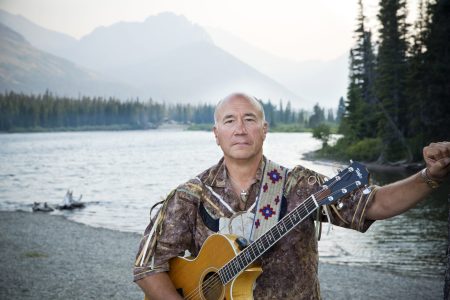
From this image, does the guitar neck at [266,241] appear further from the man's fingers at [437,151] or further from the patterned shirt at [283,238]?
the man's fingers at [437,151]

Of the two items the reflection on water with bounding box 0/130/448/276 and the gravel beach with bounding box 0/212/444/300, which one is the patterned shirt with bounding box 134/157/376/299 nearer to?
the reflection on water with bounding box 0/130/448/276

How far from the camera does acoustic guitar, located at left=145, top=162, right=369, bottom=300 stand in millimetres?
2781

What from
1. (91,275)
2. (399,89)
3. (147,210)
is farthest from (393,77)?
(91,275)

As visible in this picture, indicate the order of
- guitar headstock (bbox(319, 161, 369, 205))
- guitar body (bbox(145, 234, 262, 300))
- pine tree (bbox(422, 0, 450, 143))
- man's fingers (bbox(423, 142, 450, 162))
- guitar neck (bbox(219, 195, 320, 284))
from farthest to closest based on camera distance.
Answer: pine tree (bbox(422, 0, 450, 143)), guitar body (bbox(145, 234, 262, 300)), guitar neck (bbox(219, 195, 320, 284)), guitar headstock (bbox(319, 161, 369, 205)), man's fingers (bbox(423, 142, 450, 162))

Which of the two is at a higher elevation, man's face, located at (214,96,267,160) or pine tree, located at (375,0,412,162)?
pine tree, located at (375,0,412,162)

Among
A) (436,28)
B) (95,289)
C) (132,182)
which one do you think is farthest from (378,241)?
(436,28)

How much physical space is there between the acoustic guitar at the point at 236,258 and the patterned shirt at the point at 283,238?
0.38 ft

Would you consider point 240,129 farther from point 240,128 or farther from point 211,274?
point 211,274

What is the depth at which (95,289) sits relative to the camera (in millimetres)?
9852

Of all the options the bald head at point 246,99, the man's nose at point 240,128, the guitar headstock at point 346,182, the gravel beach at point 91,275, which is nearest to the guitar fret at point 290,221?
the guitar headstock at point 346,182

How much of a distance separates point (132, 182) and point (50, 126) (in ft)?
403

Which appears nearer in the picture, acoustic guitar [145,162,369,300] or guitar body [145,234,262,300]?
acoustic guitar [145,162,369,300]

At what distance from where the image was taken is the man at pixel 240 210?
3.13 meters

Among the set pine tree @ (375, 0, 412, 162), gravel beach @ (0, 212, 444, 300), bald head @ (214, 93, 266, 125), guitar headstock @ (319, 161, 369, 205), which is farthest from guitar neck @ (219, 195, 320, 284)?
pine tree @ (375, 0, 412, 162)
